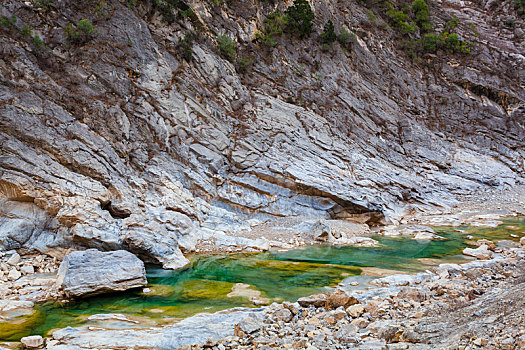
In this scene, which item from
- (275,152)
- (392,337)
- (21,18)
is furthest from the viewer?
(275,152)

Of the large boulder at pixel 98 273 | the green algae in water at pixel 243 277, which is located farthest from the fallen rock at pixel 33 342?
the large boulder at pixel 98 273

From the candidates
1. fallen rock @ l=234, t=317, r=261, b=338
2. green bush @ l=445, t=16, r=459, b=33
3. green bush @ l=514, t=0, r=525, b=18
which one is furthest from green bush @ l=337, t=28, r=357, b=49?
fallen rock @ l=234, t=317, r=261, b=338

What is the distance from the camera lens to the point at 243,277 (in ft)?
38.5

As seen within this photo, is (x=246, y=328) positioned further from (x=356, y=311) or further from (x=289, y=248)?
(x=289, y=248)

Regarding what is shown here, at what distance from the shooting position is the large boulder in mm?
9594

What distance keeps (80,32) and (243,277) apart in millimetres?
19975

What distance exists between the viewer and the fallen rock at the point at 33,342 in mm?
6211

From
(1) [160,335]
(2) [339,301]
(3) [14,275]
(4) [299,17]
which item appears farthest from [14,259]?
(4) [299,17]

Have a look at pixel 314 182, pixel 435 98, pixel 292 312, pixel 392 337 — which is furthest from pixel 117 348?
pixel 435 98

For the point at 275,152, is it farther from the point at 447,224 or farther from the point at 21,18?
the point at 21,18

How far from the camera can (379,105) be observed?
112 feet

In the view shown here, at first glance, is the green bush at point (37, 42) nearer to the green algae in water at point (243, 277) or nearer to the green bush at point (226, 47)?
the green bush at point (226, 47)

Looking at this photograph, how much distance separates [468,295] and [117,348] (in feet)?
23.4

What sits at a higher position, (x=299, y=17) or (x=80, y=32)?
(x=299, y=17)
